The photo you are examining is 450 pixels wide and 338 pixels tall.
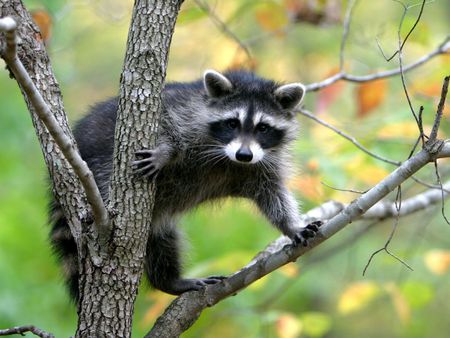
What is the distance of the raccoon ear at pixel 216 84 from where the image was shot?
4348 mm

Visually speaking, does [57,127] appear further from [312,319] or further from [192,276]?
[312,319]

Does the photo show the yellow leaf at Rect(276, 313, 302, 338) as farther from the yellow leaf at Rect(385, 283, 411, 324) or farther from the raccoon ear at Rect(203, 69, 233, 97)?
the raccoon ear at Rect(203, 69, 233, 97)

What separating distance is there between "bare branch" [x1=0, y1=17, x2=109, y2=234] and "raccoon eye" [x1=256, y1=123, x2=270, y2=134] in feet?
5.14

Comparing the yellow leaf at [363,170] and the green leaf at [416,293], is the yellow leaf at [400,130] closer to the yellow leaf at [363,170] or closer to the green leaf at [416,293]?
the yellow leaf at [363,170]

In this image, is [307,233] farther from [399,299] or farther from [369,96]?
[369,96]

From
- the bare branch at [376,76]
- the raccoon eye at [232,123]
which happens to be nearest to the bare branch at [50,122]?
the raccoon eye at [232,123]

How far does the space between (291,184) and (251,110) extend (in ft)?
2.23

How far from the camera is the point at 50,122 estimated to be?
2.61 meters

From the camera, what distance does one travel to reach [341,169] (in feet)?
15.7

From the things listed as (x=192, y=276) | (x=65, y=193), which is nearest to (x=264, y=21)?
(x=192, y=276)

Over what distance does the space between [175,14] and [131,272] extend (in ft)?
3.84

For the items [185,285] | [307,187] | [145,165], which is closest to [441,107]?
[145,165]

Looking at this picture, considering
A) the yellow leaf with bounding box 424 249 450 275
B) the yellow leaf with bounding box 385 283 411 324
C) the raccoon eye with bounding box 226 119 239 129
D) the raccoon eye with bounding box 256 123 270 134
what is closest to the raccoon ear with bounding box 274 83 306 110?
the raccoon eye with bounding box 256 123 270 134

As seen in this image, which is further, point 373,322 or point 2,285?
point 373,322
